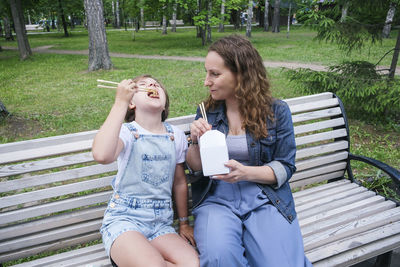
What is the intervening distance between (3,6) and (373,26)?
19851 millimetres

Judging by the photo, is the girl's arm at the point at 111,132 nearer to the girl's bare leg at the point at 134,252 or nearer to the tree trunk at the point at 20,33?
the girl's bare leg at the point at 134,252

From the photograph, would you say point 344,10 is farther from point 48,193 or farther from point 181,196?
point 48,193

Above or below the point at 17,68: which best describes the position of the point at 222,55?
above

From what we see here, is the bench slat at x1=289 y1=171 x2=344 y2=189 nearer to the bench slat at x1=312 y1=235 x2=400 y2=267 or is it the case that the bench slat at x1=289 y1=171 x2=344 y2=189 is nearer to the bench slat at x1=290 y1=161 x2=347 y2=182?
the bench slat at x1=290 y1=161 x2=347 y2=182

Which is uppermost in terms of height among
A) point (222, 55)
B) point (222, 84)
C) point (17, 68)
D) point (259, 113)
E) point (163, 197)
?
point (222, 55)

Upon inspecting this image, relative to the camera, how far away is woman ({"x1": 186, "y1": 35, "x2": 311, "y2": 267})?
6.23 ft

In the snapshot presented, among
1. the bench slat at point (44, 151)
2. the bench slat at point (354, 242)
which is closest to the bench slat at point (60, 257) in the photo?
the bench slat at point (44, 151)

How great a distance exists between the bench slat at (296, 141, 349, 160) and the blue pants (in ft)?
3.08

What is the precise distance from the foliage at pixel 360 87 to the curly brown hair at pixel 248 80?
11.6 feet

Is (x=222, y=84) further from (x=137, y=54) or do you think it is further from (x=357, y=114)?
(x=137, y=54)

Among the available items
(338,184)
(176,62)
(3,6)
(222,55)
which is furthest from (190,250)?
(3,6)

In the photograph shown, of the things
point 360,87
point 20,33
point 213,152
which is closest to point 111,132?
point 213,152

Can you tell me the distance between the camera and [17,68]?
40.9ft

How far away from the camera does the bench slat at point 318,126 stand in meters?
2.88
